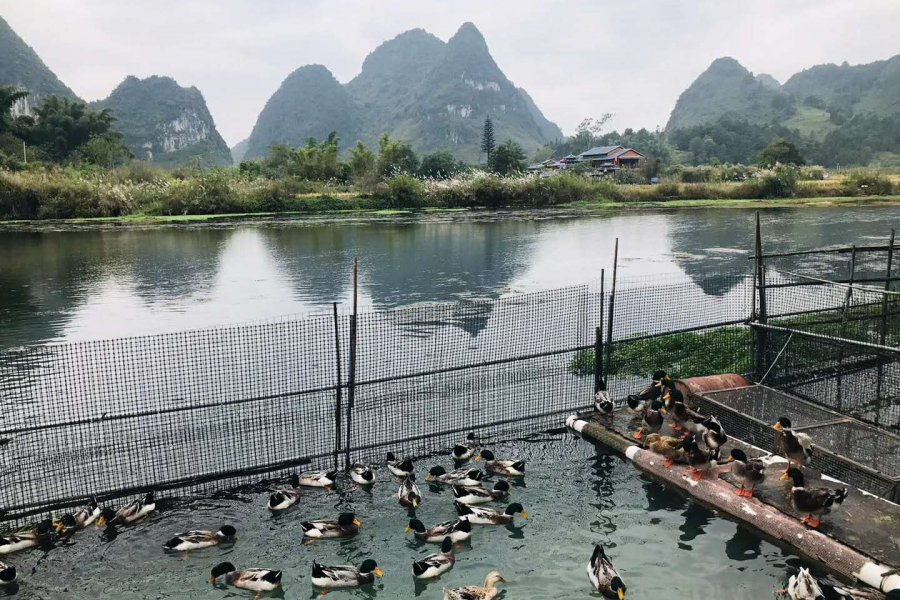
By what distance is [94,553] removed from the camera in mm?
7613

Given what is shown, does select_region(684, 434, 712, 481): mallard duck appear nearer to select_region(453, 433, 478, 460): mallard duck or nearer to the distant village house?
select_region(453, 433, 478, 460): mallard duck

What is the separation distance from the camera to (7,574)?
22.6 ft

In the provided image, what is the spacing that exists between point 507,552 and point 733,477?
2982 millimetres

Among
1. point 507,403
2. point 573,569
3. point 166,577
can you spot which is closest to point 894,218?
point 507,403

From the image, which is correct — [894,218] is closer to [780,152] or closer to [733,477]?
[780,152]

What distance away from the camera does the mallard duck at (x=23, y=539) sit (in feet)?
24.4

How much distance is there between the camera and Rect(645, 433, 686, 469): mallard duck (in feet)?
29.4

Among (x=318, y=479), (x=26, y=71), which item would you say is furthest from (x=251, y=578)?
(x=26, y=71)

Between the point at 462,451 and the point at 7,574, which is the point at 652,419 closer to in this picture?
the point at 462,451

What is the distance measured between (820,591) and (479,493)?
391 centimetres

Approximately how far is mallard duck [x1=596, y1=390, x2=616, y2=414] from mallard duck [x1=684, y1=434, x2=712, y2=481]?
1.88 m

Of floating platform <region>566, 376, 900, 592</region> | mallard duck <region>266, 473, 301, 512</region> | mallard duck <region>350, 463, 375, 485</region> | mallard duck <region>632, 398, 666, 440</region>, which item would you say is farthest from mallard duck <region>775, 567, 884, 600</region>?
mallard duck <region>266, 473, 301, 512</region>

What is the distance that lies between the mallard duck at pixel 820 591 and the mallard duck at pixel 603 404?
4.25m

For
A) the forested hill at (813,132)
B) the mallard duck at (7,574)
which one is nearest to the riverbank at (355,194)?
the forested hill at (813,132)
